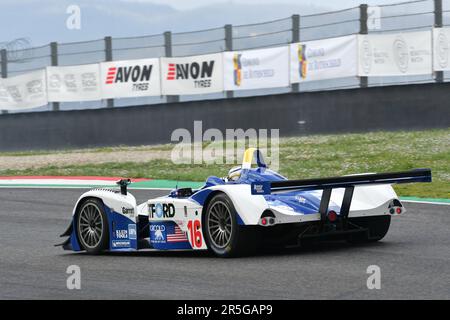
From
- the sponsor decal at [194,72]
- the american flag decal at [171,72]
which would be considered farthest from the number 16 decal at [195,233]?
the american flag decal at [171,72]

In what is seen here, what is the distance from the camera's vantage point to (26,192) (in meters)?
18.2

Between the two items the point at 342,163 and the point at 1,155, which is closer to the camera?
the point at 342,163

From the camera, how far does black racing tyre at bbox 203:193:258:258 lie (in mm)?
9297

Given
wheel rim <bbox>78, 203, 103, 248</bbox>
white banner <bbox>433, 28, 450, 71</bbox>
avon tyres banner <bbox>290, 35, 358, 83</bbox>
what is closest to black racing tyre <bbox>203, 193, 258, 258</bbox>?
wheel rim <bbox>78, 203, 103, 248</bbox>

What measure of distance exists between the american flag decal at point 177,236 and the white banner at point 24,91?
1804 centimetres

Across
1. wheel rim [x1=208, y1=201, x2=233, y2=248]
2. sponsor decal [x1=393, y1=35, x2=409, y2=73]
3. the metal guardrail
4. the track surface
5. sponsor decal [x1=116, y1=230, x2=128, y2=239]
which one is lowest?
the track surface

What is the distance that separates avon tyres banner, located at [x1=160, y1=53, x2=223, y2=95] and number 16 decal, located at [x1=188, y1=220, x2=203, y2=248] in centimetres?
1524

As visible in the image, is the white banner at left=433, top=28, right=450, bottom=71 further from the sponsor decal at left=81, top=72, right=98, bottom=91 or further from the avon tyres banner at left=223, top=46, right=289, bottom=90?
the sponsor decal at left=81, top=72, right=98, bottom=91

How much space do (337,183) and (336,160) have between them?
35.1 feet

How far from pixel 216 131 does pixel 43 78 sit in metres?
6.65

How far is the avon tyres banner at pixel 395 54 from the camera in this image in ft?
71.8

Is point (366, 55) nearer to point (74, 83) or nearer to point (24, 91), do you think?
point (74, 83)

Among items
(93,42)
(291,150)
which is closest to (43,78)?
(93,42)
